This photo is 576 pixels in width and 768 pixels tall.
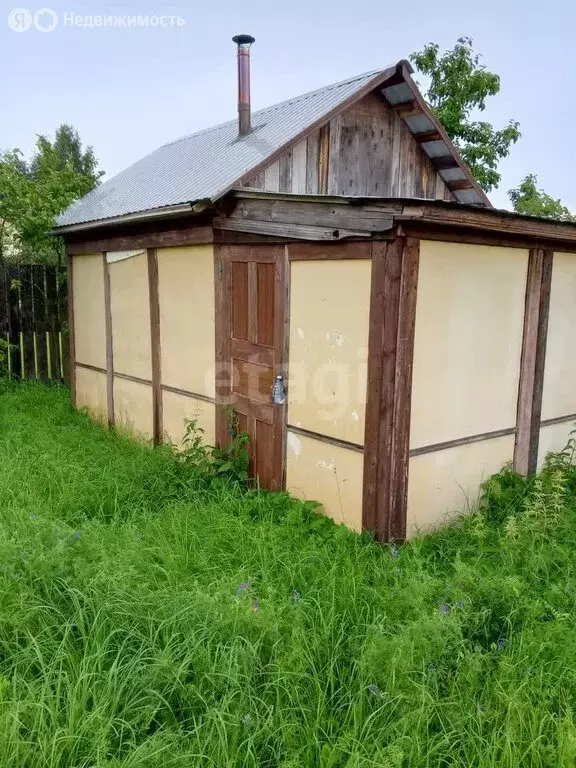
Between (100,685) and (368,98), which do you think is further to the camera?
(368,98)

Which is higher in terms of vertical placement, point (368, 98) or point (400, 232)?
point (368, 98)

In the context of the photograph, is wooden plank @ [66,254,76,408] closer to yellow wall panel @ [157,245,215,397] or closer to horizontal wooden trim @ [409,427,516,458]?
yellow wall panel @ [157,245,215,397]

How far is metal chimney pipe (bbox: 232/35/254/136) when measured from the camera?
23.1 feet

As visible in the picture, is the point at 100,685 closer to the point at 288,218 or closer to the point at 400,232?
the point at 400,232

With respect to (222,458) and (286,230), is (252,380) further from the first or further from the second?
(286,230)

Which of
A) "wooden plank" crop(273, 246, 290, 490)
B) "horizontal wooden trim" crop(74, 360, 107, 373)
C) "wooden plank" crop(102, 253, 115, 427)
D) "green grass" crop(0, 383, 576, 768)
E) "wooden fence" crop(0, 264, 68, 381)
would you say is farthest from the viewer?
"wooden fence" crop(0, 264, 68, 381)

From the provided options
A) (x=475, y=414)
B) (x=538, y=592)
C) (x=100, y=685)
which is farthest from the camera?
(x=475, y=414)

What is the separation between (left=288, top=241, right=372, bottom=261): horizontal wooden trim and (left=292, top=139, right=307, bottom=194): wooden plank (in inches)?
84.3

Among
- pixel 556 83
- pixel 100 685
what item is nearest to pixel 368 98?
pixel 100 685

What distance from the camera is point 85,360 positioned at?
8.49m

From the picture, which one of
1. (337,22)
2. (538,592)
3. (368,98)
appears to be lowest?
(538,592)

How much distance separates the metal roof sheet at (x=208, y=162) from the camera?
609 centimetres

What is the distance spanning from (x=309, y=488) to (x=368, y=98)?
16.0 ft

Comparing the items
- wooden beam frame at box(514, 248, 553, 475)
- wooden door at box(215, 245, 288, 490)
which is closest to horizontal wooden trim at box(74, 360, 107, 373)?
wooden door at box(215, 245, 288, 490)
